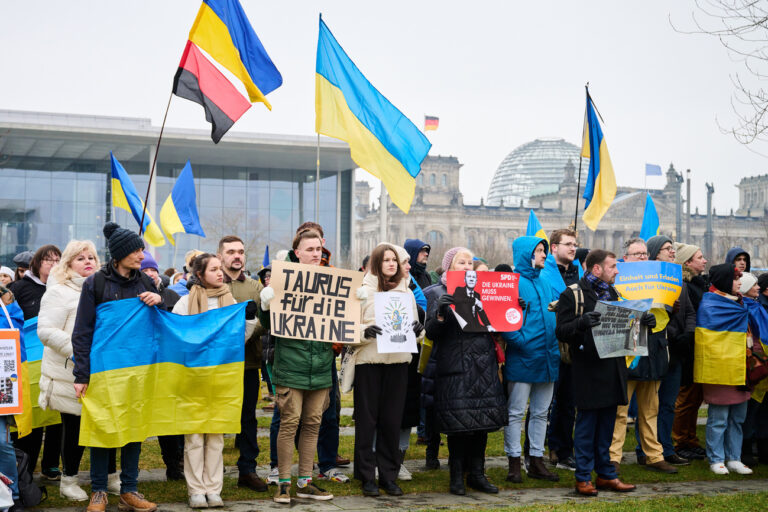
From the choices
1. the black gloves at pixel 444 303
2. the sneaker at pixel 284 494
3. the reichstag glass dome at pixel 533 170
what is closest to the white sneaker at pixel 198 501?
the sneaker at pixel 284 494

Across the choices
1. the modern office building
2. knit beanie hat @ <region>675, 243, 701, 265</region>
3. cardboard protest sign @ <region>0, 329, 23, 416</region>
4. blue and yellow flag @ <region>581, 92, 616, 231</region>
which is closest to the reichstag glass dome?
the modern office building

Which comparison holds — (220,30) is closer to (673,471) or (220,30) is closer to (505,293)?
(505,293)

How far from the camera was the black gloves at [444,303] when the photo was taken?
7848 millimetres

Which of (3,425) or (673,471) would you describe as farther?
(673,471)

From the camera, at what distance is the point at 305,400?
7.75 metres

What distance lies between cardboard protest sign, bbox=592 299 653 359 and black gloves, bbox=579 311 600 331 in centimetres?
17

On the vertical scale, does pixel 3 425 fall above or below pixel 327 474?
above

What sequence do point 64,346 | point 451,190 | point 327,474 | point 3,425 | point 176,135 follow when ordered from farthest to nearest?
point 451,190 < point 176,135 < point 327,474 < point 64,346 < point 3,425

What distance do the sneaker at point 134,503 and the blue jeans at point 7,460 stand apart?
32.1 inches

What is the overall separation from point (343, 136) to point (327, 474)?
3.45 metres

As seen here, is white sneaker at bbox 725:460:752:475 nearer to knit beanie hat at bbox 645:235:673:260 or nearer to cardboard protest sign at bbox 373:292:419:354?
knit beanie hat at bbox 645:235:673:260

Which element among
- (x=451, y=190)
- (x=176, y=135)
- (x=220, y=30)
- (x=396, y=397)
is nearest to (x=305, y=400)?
(x=396, y=397)

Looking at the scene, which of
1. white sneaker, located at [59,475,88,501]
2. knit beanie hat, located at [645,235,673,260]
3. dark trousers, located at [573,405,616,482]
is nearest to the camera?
white sneaker, located at [59,475,88,501]

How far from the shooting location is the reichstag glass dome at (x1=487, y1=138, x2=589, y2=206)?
15225cm
